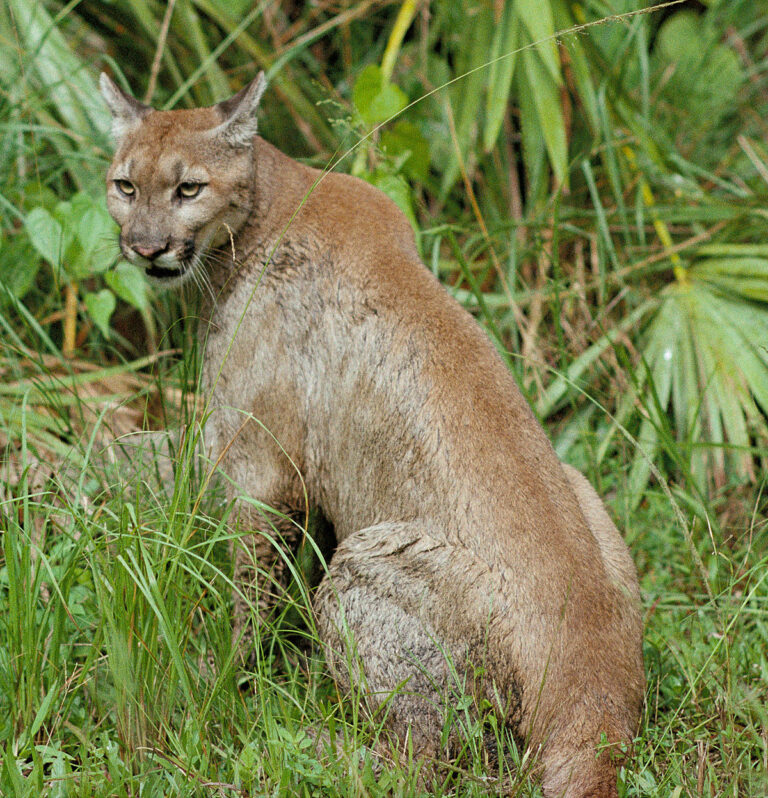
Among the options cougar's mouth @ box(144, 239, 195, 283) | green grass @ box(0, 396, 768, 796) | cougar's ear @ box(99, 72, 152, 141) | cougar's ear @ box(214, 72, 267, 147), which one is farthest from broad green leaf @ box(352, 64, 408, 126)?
green grass @ box(0, 396, 768, 796)

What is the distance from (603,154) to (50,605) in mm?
4674

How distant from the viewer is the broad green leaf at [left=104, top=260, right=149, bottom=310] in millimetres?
5305

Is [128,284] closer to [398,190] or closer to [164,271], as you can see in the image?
[164,271]

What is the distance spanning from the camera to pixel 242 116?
432 cm

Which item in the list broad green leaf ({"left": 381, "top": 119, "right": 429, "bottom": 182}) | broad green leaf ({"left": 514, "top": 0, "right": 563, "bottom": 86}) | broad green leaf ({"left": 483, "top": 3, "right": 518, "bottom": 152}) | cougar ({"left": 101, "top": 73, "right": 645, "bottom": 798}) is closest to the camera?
cougar ({"left": 101, "top": 73, "right": 645, "bottom": 798})

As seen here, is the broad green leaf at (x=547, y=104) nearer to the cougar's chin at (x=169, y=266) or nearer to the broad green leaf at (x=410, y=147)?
the broad green leaf at (x=410, y=147)

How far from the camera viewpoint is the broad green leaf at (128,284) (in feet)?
17.4

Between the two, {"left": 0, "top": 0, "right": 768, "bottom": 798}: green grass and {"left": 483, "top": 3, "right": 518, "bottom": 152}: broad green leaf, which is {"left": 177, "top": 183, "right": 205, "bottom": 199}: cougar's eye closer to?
{"left": 0, "top": 0, "right": 768, "bottom": 798}: green grass

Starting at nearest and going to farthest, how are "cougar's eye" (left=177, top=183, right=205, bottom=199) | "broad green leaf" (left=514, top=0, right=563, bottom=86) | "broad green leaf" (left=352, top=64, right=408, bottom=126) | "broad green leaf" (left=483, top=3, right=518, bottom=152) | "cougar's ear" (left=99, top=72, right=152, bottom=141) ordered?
"cougar's eye" (left=177, top=183, right=205, bottom=199) → "cougar's ear" (left=99, top=72, right=152, bottom=141) → "broad green leaf" (left=352, top=64, right=408, bottom=126) → "broad green leaf" (left=514, top=0, right=563, bottom=86) → "broad green leaf" (left=483, top=3, right=518, bottom=152)

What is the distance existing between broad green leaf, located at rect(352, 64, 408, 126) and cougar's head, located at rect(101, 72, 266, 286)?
1.42 metres

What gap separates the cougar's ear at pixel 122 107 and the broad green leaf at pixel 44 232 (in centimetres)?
100

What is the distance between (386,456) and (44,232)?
2.64 metres

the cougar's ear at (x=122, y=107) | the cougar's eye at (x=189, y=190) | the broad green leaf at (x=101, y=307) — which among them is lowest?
the broad green leaf at (x=101, y=307)

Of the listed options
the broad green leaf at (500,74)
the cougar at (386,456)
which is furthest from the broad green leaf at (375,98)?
the cougar at (386,456)
